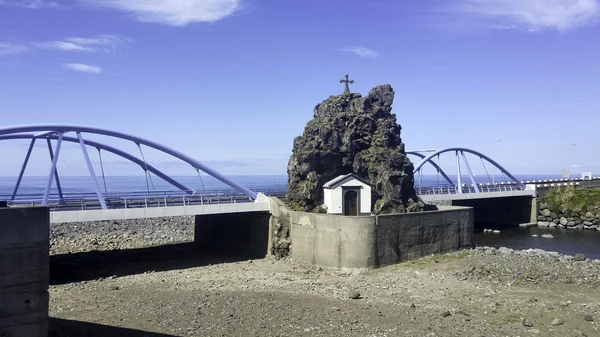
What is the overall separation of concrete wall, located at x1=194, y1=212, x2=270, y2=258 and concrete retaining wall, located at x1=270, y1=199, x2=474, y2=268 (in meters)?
1.36

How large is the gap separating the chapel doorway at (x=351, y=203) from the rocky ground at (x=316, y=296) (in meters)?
5.23

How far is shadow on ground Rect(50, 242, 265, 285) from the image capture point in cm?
2920

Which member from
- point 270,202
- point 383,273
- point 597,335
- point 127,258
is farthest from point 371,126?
point 597,335

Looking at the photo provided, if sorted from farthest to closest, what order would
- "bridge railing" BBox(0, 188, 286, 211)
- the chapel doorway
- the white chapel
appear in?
1. the chapel doorway
2. the white chapel
3. "bridge railing" BBox(0, 188, 286, 211)

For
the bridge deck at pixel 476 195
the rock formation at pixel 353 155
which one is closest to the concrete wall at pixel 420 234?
the rock formation at pixel 353 155

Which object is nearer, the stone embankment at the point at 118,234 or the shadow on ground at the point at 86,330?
the shadow on ground at the point at 86,330

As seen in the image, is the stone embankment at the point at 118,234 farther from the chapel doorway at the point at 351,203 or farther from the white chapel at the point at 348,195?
the chapel doorway at the point at 351,203

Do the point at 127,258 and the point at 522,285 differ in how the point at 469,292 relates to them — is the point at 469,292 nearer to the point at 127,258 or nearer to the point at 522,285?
the point at 522,285

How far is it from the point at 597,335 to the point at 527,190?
4447cm

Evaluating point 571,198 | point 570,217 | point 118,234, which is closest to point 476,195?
point 570,217

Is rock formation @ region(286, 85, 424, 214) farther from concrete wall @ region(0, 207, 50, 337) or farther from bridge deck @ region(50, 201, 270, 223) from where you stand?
concrete wall @ region(0, 207, 50, 337)

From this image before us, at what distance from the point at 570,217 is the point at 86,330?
176 feet

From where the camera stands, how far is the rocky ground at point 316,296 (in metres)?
19.0

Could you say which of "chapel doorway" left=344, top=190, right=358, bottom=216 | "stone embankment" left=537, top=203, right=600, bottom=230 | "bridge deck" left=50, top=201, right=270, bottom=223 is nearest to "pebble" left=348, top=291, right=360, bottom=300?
"chapel doorway" left=344, top=190, right=358, bottom=216
